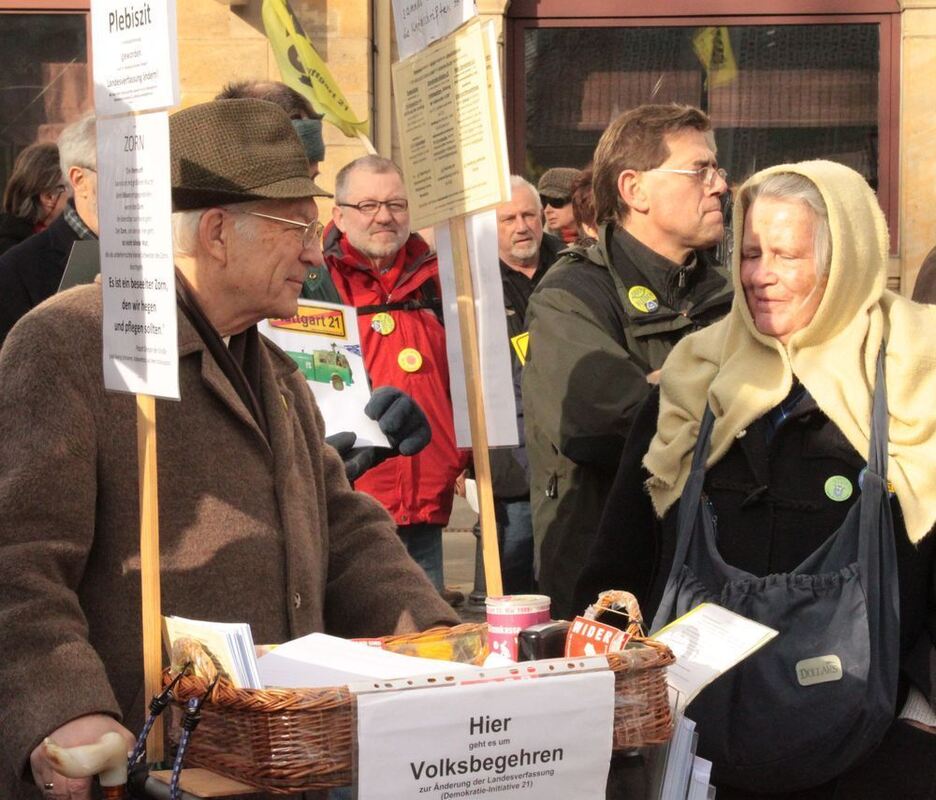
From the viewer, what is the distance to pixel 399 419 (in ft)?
13.5

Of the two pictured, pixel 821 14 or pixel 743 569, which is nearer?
pixel 743 569

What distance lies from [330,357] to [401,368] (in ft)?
3.19

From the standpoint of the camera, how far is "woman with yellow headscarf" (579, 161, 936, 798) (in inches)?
119

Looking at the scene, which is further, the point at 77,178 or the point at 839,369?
the point at 77,178

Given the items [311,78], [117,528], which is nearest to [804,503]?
[117,528]

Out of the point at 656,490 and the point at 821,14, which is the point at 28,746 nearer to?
the point at 656,490

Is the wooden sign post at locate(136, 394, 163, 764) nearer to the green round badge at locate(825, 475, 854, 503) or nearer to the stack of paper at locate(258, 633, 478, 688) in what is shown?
the stack of paper at locate(258, 633, 478, 688)

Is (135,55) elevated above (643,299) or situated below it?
above

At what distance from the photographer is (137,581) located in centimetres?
271

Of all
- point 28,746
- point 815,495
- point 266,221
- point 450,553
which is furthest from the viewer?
point 450,553

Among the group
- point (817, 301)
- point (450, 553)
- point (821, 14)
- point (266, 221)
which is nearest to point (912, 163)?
point (821, 14)

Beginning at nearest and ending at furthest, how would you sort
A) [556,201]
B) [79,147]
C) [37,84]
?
[79,147], [556,201], [37,84]

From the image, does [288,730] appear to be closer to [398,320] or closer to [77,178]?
[77,178]

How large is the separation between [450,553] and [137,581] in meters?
6.32
